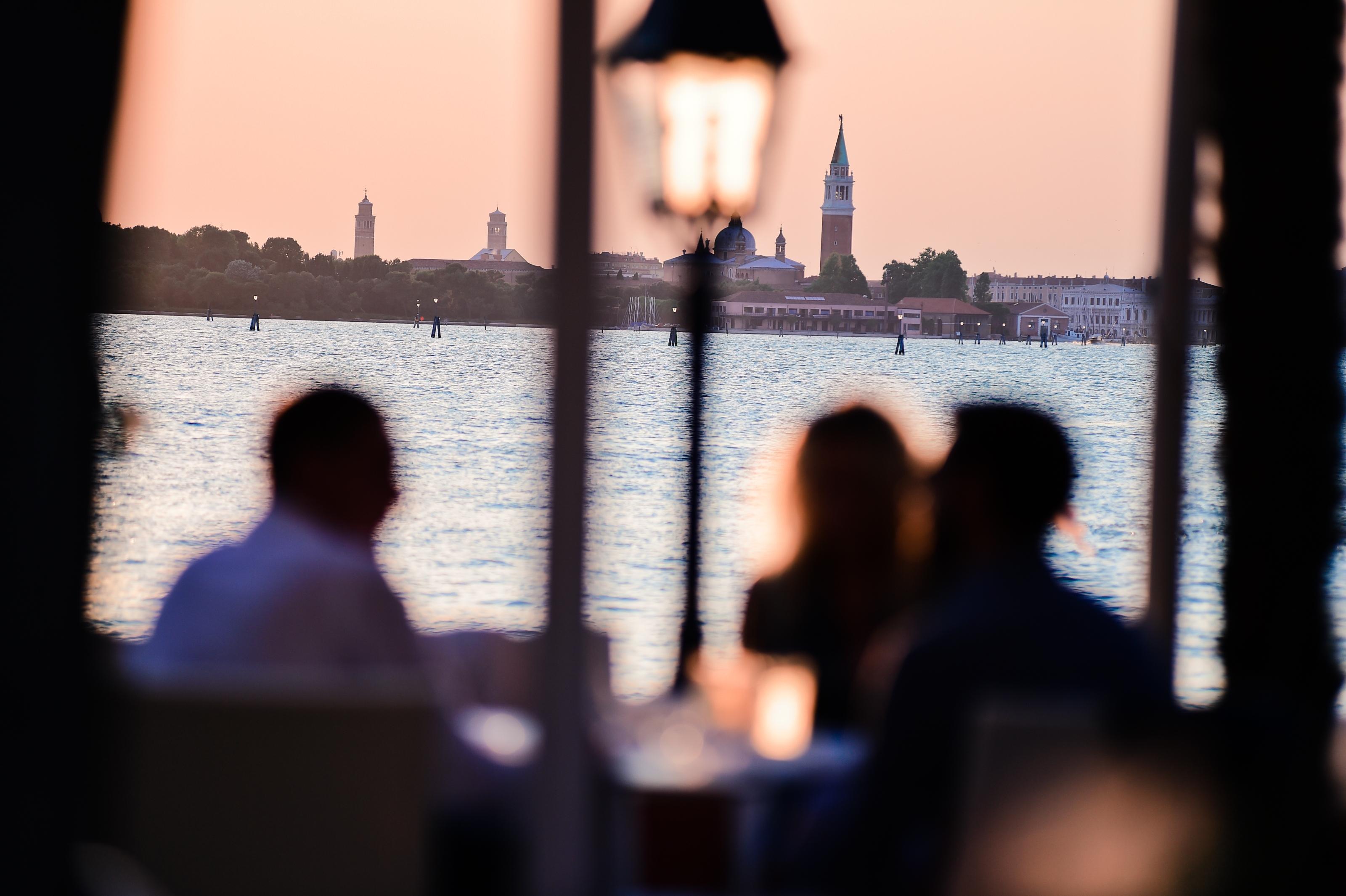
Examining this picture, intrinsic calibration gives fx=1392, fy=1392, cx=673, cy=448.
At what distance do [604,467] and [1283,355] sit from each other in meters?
19.8

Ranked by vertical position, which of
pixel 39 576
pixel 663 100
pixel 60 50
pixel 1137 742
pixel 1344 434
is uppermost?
pixel 663 100

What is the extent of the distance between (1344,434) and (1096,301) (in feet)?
295

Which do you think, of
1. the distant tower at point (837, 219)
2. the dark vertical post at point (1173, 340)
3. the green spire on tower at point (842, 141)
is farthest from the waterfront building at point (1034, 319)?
the dark vertical post at point (1173, 340)

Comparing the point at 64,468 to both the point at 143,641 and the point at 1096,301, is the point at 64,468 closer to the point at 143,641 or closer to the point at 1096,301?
the point at 143,641

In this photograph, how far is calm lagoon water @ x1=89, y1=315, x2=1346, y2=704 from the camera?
330cm

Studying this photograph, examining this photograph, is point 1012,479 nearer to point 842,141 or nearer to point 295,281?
point 842,141

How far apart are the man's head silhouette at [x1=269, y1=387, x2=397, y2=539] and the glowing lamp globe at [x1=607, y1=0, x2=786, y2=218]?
1.04m

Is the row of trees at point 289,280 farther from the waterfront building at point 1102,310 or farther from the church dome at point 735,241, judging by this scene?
the waterfront building at point 1102,310

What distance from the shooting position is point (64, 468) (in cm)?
117

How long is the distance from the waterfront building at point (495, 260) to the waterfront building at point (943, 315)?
2599 cm

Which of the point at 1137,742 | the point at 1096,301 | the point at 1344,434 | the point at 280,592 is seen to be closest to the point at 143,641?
the point at 280,592

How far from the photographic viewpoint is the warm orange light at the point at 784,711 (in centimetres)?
215

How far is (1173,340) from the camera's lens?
7.30 ft

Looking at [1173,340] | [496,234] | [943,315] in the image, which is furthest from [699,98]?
[943,315]
